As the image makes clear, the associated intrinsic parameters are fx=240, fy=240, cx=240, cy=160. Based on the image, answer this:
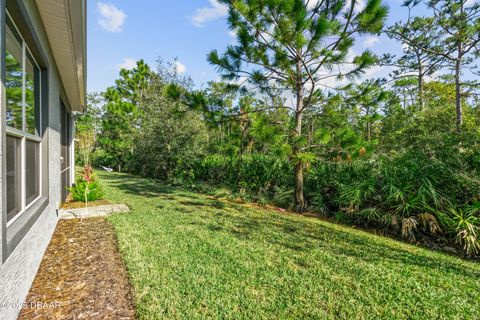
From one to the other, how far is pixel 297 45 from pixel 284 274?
461cm

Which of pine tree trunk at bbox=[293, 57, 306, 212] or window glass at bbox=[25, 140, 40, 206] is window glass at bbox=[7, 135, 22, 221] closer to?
window glass at bbox=[25, 140, 40, 206]

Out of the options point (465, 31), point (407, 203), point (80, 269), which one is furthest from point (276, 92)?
point (465, 31)

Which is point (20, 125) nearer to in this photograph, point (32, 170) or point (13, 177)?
point (13, 177)

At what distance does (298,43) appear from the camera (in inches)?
203

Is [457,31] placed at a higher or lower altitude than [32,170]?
higher

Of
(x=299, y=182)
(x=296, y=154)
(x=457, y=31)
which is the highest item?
(x=457, y=31)

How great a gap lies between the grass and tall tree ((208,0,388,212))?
8.51ft

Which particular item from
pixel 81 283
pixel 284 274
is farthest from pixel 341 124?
pixel 81 283

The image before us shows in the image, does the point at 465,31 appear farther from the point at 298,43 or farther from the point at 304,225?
the point at 304,225

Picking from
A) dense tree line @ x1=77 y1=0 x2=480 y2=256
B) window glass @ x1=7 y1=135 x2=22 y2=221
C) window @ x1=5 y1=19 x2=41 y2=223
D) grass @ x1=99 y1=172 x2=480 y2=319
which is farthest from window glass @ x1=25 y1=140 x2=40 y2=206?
dense tree line @ x1=77 y1=0 x2=480 y2=256

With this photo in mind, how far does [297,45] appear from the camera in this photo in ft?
17.3

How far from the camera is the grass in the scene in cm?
234

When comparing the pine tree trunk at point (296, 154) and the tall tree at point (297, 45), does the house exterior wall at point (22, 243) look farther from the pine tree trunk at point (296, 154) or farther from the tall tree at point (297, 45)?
the pine tree trunk at point (296, 154)

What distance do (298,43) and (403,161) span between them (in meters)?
4.11
